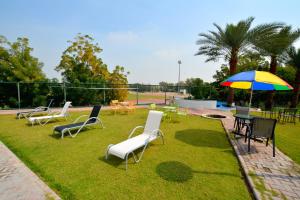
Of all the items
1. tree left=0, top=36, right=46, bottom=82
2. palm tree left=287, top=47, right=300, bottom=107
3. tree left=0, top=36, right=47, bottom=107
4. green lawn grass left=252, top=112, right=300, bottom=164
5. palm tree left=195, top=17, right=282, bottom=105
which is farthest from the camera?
palm tree left=287, top=47, right=300, bottom=107

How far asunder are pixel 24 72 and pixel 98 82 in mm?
5305

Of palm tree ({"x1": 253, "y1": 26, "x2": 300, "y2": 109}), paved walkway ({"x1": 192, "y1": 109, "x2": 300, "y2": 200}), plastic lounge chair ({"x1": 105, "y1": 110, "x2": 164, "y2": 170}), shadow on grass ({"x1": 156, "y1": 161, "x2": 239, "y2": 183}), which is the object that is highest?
palm tree ({"x1": 253, "y1": 26, "x2": 300, "y2": 109})

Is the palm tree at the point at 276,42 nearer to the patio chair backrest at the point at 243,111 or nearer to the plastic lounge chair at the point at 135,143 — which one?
the patio chair backrest at the point at 243,111

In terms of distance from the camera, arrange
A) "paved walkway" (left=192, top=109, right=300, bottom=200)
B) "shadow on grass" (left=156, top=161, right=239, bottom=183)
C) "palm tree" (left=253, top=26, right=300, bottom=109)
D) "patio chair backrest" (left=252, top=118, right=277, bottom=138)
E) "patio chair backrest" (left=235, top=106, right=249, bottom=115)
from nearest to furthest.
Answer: "paved walkway" (left=192, top=109, right=300, bottom=200) → "shadow on grass" (left=156, top=161, right=239, bottom=183) → "patio chair backrest" (left=252, top=118, right=277, bottom=138) → "patio chair backrest" (left=235, top=106, right=249, bottom=115) → "palm tree" (left=253, top=26, right=300, bottom=109)

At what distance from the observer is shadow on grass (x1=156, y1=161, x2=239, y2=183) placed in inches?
134

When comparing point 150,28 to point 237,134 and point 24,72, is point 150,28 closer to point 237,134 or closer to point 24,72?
point 24,72

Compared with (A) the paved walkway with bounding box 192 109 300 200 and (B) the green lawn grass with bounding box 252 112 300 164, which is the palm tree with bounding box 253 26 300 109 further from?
(A) the paved walkway with bounding box 192 109 300 200

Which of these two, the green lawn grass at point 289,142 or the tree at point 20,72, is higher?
the tree at point 20,72

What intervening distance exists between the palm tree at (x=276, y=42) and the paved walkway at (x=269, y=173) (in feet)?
38.9

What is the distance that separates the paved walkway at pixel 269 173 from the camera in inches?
116

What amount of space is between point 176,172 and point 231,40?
551 inches

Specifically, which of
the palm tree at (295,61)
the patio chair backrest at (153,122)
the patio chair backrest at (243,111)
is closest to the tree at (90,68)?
the patio chair backrest at (153,122)

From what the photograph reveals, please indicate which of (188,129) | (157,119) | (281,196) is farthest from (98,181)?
(188,129)

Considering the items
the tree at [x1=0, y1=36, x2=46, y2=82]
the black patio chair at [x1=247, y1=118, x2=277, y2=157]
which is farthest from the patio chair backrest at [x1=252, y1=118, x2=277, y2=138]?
the tree at [x1=0, y1=36, x2=46, y2=82]
